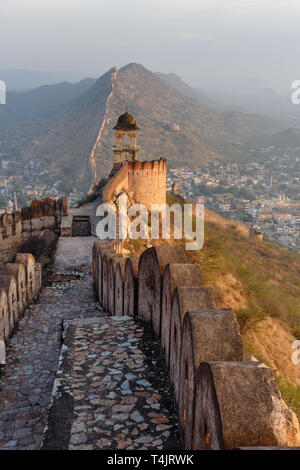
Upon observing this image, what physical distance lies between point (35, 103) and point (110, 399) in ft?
443

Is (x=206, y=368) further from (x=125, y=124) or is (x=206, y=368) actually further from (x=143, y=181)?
(x=125, y=124)

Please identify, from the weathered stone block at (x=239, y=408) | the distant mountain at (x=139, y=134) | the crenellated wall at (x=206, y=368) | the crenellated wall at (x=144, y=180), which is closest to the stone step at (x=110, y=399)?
the crenellated wall at (x=206, y=368)

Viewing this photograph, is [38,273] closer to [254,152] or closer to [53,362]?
[53,362]

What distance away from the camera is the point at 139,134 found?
244ft

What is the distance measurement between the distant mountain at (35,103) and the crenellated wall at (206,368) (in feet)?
380

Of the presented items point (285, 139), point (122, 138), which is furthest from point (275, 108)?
point (122, 138)

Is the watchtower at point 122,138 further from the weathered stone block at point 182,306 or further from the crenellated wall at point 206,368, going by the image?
the weathered stone block at point 182,306

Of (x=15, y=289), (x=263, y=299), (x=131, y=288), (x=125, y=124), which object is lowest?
(x=263, y=299)

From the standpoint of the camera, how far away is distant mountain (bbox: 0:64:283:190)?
2685 inches

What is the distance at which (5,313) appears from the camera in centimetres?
580

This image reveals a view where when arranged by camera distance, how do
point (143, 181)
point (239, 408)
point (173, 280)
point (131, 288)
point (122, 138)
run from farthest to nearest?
point (122, 138) < point (143, 181) < point (131, 288) < point (173, 280) < point (239, 408)

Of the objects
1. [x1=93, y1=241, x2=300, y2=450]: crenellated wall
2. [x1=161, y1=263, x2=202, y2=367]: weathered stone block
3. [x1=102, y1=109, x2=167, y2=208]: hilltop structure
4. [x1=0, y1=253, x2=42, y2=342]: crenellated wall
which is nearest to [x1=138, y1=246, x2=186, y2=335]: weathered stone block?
[x1=93, y1=241, x2=300, y2=450]: crenellated wall

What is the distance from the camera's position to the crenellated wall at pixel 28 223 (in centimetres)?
1568

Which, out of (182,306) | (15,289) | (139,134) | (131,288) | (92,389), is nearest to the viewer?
(182,306)
